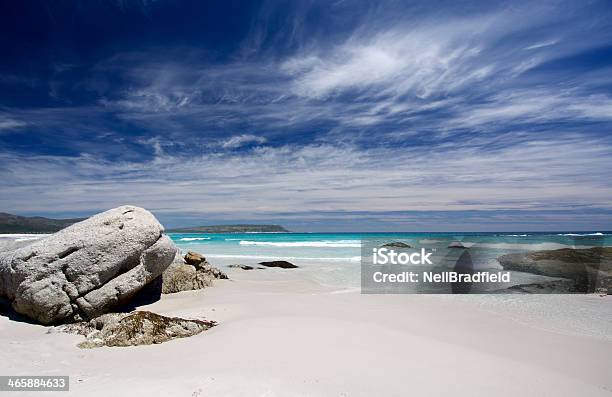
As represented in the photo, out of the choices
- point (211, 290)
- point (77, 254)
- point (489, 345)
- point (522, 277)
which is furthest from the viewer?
point (522, 277)

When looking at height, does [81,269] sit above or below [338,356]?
above

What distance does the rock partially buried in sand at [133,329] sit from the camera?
214 inches

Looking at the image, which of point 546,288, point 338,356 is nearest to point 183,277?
point 338,356

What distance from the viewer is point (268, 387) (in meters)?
3.91

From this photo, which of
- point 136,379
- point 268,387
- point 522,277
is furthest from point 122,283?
point 522,277

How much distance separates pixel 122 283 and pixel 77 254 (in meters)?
0.98

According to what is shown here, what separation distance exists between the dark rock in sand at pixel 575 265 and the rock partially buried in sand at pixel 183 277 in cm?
1118

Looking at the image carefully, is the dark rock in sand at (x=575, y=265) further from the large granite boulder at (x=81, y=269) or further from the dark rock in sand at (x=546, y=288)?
the large granite boulder at (x=81, y=269)

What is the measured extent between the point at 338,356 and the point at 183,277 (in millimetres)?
6961

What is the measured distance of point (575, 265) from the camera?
12.2 meters

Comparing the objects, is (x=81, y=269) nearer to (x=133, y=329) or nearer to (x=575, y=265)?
(x=133, y=329)

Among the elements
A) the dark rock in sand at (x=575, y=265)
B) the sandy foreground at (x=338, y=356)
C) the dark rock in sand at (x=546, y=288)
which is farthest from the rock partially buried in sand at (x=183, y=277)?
the dark rock in sand at (x=575, y=265)

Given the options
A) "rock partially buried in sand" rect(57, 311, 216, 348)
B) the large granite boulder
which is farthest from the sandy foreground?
the large granite boulder

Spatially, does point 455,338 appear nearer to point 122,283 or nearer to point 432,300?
point 432,300
